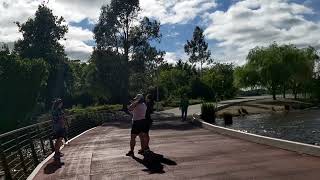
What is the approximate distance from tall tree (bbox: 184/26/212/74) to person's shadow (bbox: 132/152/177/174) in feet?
326

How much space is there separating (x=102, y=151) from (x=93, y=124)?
54.5 ft

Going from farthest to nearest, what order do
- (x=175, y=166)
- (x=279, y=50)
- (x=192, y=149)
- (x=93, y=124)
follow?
(x=279, y=50), (x=93, y=124), (x=192, y=149), (x=175, y=166)

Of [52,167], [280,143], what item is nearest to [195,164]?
[280,143]

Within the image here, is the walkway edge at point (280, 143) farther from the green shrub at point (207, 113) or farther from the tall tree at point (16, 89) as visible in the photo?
the tall tree at point (16, 89)

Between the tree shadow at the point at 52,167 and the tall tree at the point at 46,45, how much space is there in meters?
52.1

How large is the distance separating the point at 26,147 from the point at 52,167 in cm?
234

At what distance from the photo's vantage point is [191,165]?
37.8 feet

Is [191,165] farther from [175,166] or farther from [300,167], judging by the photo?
[300,167]

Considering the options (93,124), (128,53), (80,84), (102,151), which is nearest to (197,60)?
(80,84)

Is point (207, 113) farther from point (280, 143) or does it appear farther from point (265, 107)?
point (265, 107)

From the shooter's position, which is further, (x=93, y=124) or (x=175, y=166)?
(x=93, y=124)

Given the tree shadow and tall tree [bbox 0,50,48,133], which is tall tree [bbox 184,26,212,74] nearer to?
tall tree [bbox 0,50,48,133]

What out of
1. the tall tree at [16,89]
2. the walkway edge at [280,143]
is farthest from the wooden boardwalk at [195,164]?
the tall tree at [16,89]

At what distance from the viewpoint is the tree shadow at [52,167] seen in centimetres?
1180
